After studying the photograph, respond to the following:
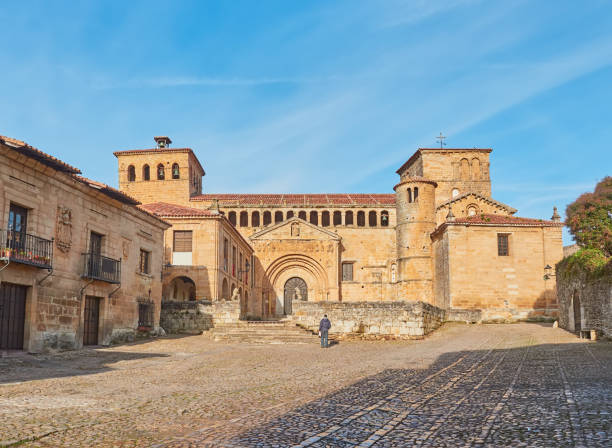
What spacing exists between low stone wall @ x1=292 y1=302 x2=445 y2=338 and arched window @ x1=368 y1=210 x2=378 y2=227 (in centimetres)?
2317

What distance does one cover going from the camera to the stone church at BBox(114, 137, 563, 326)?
99.3 ft

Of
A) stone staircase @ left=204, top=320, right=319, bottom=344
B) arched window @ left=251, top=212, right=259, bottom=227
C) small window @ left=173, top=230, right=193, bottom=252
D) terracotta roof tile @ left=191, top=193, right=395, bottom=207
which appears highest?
terracotta roof tile @ left=191, top=193, right=395, bottom=207

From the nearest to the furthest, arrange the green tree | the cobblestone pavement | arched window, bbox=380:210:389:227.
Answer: the cobblestone pavement < the green tree < arched window, bbox=380:210:389:227

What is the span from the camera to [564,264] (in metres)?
23.8

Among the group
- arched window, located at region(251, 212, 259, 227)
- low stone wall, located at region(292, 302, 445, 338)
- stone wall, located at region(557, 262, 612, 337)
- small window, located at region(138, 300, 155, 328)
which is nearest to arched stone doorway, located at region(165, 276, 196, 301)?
small window, located at region(138, 300, 155, 328)

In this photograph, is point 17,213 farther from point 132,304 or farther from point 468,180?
point 468,180

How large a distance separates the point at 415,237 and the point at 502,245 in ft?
28.1

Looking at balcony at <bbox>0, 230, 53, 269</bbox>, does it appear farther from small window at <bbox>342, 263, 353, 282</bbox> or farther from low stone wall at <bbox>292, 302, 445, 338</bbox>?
small window at <bbox>342, 263, 353, 282</bbox>

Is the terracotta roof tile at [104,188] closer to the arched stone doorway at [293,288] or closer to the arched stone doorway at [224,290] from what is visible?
the arched stone doorway at [224,290]

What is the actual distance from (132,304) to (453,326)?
15209 millimetres

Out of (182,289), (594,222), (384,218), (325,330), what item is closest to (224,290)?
(182,289)

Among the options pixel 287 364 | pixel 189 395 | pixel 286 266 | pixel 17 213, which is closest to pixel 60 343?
pixel 17 213

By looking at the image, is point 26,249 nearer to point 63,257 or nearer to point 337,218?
point 63,257

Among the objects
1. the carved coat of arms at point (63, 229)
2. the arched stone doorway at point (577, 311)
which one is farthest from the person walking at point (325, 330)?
the arched stone doorway at point (577, 311)
